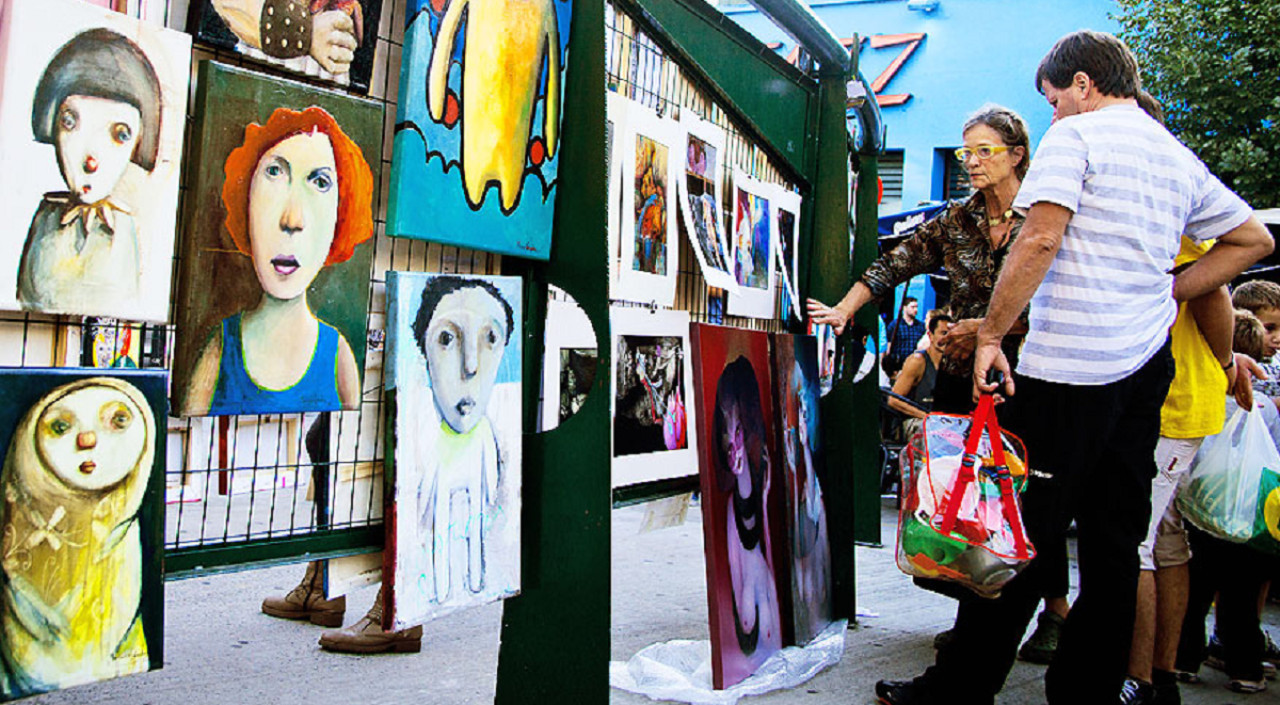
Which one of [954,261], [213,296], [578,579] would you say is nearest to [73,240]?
[213,296]

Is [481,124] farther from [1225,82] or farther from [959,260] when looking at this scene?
[1225,82]

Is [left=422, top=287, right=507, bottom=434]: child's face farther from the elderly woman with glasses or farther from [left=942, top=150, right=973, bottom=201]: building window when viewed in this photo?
[left=942, top=150, right=973, bottom=201]: building window

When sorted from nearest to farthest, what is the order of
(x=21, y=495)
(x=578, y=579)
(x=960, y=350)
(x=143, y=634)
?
(x=21, y=495)
(x=143, y=634)
(x=578, y=579)
(x=960, y=350)

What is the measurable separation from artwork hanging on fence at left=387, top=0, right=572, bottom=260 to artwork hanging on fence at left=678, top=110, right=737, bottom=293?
2.27 feet

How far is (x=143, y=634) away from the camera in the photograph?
6.55 feet

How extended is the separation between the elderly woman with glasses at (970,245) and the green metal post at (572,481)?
1504 millimetres

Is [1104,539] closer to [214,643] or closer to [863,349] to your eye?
[863,349]

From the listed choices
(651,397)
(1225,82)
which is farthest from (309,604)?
(1225,82)

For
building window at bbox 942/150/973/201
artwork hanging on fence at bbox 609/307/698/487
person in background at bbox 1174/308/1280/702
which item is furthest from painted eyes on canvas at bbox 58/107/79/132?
building window at bbox 942/150/973/201

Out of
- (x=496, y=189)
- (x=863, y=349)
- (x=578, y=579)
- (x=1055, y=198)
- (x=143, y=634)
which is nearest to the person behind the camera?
(x=143, y=634)

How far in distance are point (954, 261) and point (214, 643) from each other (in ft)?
9.35

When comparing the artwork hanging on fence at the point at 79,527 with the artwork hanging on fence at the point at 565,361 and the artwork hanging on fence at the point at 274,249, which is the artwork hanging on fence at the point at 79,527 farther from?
the artwork hanging on fence at the point at 565,361

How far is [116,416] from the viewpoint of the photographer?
1.92 meters

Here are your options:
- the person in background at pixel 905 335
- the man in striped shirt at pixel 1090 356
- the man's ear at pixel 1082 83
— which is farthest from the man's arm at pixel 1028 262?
the person in background at pixel 905 335
